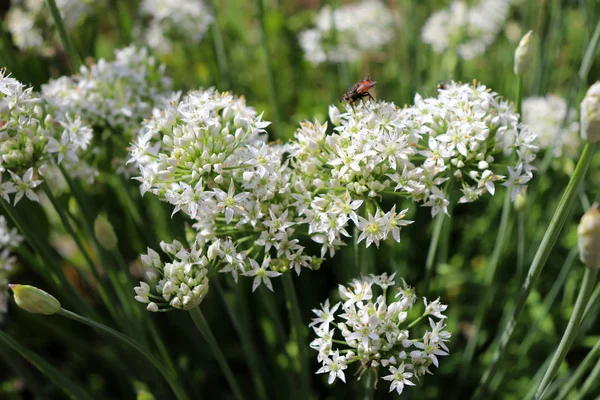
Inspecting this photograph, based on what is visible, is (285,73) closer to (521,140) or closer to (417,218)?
(417,218)

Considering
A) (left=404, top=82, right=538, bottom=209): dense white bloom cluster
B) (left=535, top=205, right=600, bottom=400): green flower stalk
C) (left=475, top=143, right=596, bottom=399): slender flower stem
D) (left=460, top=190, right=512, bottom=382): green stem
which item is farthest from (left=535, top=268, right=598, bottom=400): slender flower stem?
(left=460, top=190, right=512, bottom=382): green stem

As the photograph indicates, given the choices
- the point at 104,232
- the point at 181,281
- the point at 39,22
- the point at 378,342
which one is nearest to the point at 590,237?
the point at 378,342

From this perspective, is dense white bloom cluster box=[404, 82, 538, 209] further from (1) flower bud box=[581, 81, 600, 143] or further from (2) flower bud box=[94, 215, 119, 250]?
(2) flower bud box=[94, 215, 119, 250]

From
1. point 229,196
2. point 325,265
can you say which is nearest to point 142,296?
point 229,196

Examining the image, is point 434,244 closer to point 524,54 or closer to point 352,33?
point 524,54

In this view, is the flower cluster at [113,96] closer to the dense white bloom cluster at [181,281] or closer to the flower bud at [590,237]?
the dense white bloom cluster at [181,281]

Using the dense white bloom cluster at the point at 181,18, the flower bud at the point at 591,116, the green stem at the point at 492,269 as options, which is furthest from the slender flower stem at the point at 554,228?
the dense white bloom cluster at the point at 181,18
